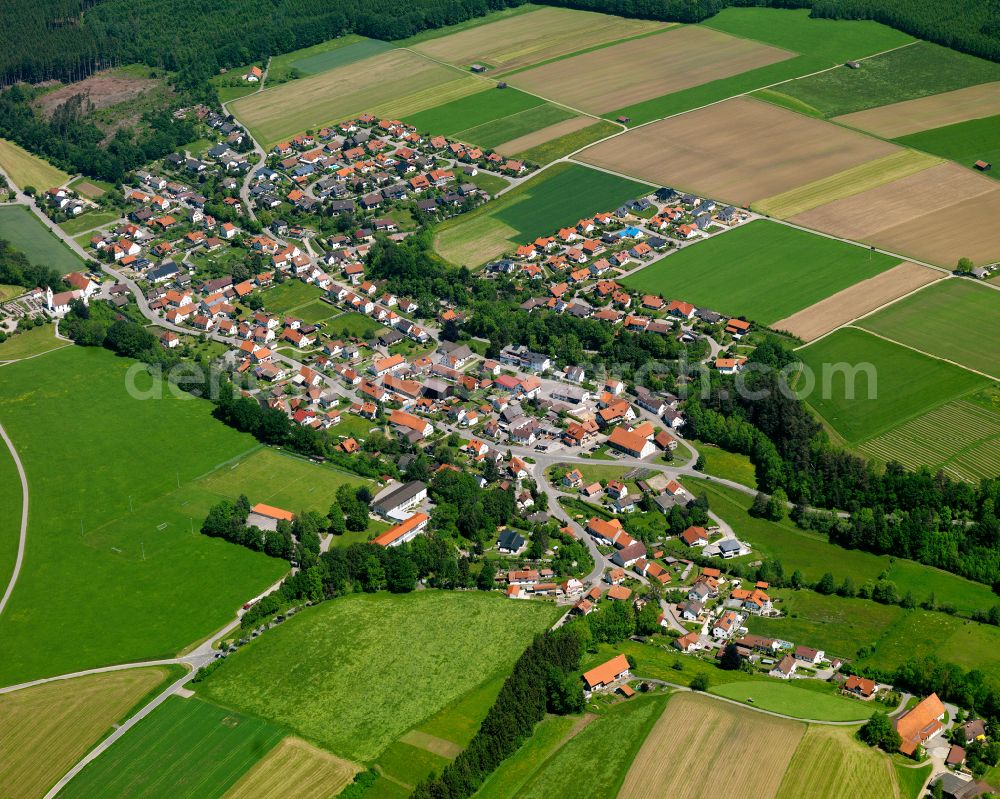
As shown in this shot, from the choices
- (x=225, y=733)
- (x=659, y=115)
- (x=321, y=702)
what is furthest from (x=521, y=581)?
(x=659, y=115)

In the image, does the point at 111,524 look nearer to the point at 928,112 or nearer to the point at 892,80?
the point at 928,112

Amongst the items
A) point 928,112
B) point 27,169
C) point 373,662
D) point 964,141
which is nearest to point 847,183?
point 964,141

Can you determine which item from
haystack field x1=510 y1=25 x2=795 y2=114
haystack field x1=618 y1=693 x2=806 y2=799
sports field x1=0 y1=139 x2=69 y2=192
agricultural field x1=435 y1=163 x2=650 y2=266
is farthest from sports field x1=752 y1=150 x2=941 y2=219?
sports field x1=0 y1=139 x2=69 y2=192

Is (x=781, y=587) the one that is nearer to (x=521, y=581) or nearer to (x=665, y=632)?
(x=665, y=632)

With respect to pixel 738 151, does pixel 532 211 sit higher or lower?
lower

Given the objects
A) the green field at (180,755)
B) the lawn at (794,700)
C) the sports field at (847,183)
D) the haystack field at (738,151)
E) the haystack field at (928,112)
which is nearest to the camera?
the green field at (180,755)

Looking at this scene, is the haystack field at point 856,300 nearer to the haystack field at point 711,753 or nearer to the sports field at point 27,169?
the haystack field at point 711,753

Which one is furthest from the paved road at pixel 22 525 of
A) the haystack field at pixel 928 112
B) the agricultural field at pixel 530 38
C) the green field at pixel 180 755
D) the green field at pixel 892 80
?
the green field at pixel 892 80
